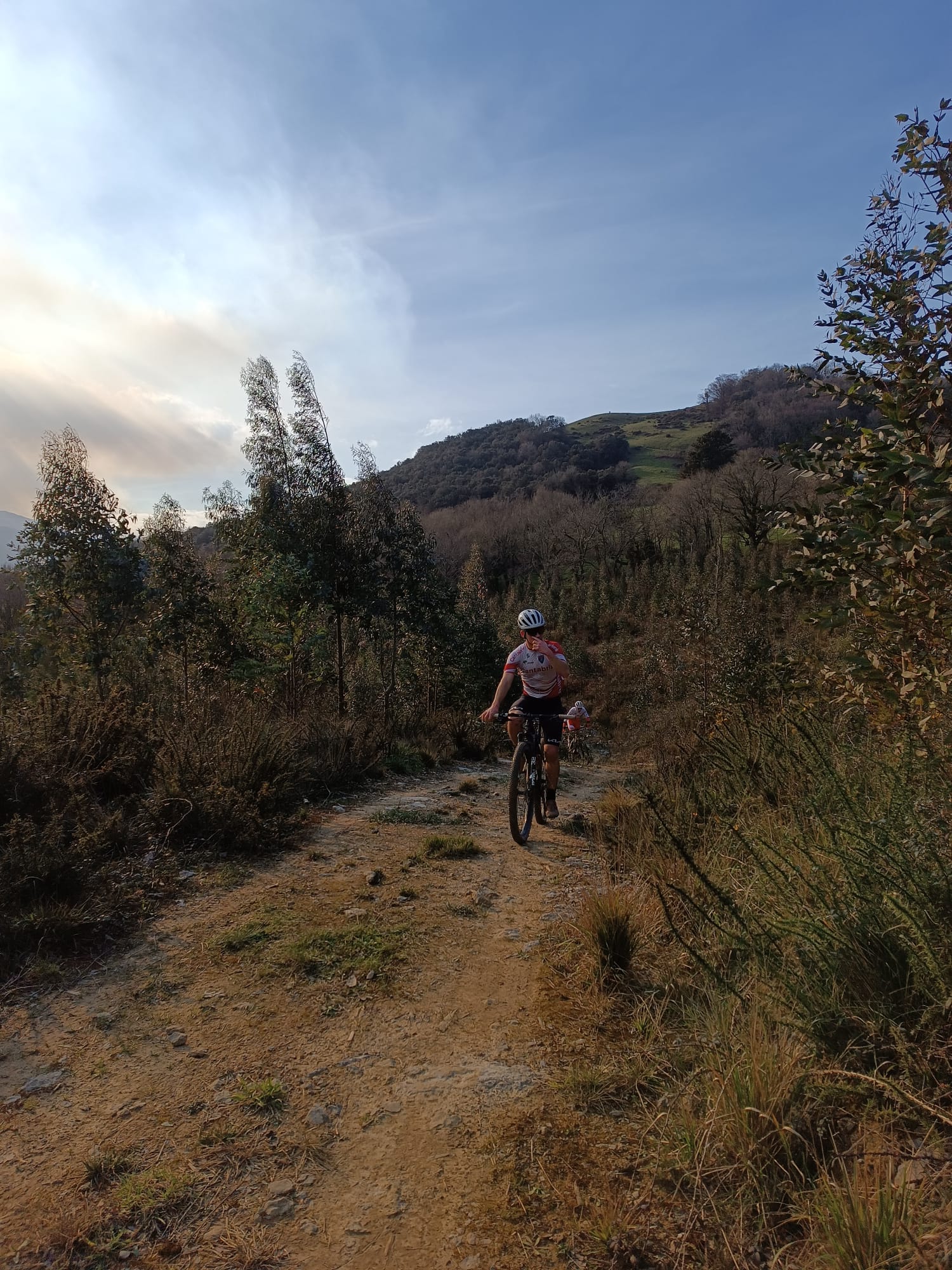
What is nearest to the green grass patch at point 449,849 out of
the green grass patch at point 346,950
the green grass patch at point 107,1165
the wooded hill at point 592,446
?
the green grass patch at point 346,950

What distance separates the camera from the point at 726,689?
9.54 metres

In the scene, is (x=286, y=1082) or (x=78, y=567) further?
(x=78, y=567)

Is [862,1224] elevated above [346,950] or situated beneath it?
elevated above

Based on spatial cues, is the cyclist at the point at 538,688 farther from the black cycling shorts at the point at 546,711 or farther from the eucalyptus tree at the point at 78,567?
the eucalyptus tree at the point at 78,567

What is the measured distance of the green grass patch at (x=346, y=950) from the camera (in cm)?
349

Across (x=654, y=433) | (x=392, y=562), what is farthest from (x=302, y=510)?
(x=654, y=433)

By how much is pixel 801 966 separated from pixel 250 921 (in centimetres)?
304

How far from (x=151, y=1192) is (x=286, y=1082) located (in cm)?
59

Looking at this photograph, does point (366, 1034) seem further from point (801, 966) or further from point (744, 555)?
point (744, 555)

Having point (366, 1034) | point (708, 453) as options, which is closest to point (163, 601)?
point (366, 1034)

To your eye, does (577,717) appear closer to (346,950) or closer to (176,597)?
(346,950)

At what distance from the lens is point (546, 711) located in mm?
6207

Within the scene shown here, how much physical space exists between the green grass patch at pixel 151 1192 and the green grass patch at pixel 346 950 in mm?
1231

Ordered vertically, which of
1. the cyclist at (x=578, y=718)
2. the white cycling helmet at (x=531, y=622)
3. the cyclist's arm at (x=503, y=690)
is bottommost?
the cyclist at (x=578, y=718)
